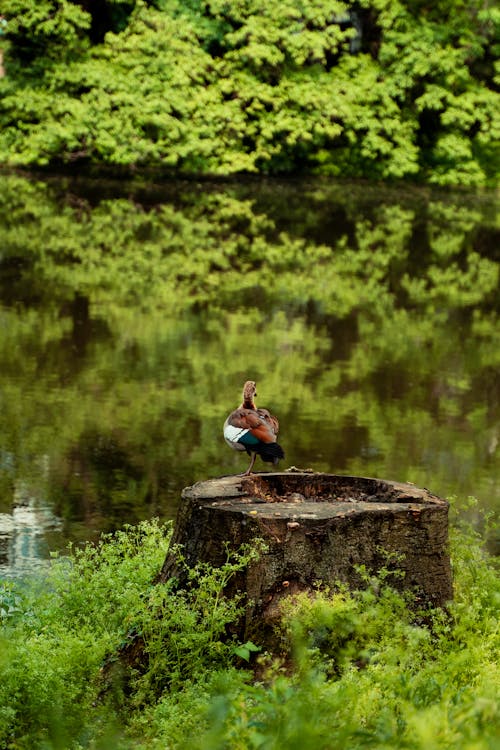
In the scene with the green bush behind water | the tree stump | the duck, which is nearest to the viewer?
the green bush behind water

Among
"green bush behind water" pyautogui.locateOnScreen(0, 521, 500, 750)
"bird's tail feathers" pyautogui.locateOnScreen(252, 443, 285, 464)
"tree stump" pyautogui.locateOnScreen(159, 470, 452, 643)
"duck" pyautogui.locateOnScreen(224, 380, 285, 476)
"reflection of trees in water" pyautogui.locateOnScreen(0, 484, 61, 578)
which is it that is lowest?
"reflection of trees in water" pyautogui.locateOnScreen(0, 484, 61, 578)

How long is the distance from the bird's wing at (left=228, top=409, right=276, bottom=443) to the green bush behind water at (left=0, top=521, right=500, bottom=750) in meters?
0.71

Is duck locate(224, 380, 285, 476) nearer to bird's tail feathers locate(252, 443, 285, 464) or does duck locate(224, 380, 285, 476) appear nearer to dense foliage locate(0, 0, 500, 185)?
bird's tail feathers locate(252, 443, 285, 464)

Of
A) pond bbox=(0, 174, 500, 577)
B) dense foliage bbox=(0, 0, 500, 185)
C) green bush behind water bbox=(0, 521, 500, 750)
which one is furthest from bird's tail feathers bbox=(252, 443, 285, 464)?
dense foliage bbox=(0, 0, 500, 185)

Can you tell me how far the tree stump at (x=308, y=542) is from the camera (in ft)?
16.1

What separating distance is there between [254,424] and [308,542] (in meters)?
0.73

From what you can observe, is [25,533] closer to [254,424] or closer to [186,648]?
[254,424]

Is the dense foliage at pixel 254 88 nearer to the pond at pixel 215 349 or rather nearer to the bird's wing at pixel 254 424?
the pond at pixel 215 349

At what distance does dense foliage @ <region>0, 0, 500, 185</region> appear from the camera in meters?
27.2

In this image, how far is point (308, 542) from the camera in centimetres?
492

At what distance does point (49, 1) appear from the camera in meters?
27.2

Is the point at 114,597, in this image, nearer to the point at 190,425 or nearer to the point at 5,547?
the point at 5,547

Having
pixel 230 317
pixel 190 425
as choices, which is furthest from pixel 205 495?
pixel 230 317

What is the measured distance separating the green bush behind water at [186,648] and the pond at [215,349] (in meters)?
1.31
